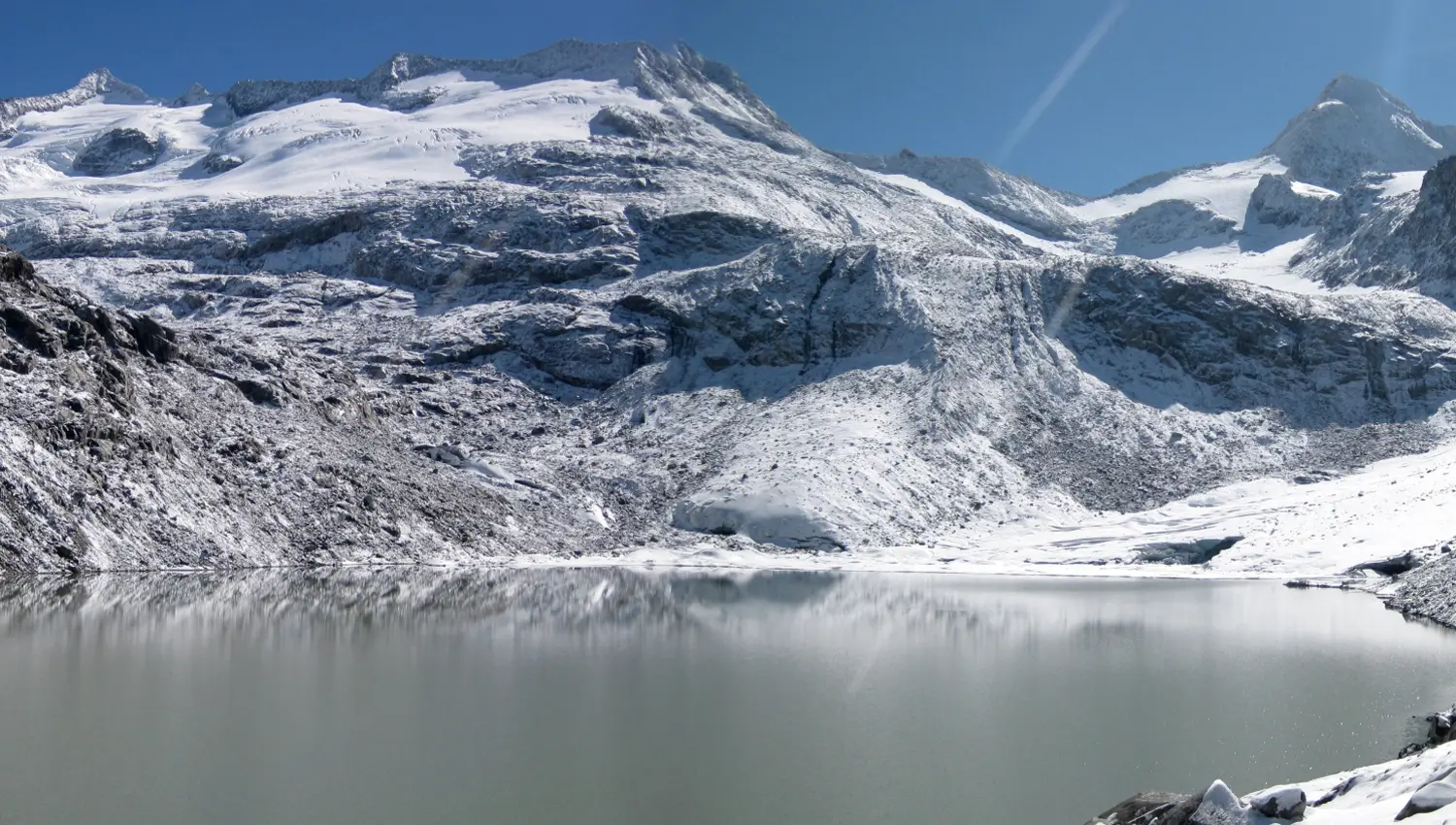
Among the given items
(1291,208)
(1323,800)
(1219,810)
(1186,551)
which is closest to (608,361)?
(1186,551)

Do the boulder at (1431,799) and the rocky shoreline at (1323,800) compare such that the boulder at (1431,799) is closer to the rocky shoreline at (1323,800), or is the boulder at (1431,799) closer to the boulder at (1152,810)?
the rocky shoreline at (1323,800)

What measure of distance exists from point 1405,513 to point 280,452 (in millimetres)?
73902

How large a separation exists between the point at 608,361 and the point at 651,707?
8978 centimetres

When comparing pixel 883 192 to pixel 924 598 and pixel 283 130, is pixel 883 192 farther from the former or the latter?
pixel 924 598

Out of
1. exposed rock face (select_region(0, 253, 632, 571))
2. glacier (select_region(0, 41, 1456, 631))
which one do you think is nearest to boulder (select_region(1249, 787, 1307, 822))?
glacier (select_region(0, 41, 1456, 631))

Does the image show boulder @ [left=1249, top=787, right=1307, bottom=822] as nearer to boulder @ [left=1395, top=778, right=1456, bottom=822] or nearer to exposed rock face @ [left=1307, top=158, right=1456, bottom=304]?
boulder @ [left=1395, top=778, right=1456, bottom=822]

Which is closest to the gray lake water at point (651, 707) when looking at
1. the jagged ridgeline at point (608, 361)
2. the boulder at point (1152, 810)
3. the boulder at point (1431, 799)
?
the boulder at point (1152, 810)

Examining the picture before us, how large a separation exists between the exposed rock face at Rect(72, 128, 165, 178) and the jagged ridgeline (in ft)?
34.1

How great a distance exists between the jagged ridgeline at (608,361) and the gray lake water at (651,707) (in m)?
19.0

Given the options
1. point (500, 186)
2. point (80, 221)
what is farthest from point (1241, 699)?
point (80, 221)

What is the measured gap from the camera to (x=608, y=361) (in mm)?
117062

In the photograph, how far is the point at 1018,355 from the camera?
116062 mm

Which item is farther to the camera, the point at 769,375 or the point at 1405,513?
the point at 769,375

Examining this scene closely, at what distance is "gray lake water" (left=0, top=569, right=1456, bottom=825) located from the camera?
20.4 m
